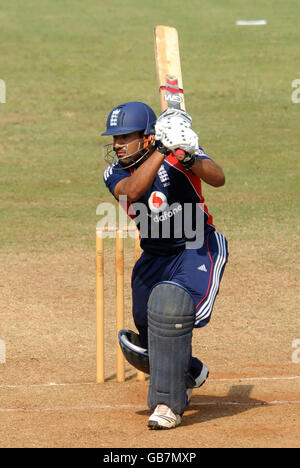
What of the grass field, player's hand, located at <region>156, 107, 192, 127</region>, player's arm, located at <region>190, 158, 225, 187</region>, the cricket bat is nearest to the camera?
player's hand, located at <region>156, 107, 192, 127</region>

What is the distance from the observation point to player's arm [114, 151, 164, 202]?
18.3 ft

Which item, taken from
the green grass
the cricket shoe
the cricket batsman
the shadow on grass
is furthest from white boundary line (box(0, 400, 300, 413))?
the green grass

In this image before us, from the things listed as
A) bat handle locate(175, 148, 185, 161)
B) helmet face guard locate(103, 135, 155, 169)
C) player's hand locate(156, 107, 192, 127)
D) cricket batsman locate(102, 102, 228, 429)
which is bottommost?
cricket batsman locate(102, 102, 228, 429)

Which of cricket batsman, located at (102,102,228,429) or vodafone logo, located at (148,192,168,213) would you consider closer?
cricket batsman, located at (102,102,228,429)

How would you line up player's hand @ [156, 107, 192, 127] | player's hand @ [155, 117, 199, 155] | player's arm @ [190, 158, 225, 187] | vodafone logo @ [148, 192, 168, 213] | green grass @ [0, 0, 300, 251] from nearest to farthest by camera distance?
player's hand @ [155, 117, 199, 155] < player's hand @ [156, 107, 192, 127] < player's arm @ [190, 158, 225, 187] < vodafone logo @ [148, 192, 168, 213] < green grass @ [0, 0, 300, 251]

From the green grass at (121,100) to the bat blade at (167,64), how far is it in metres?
4.92

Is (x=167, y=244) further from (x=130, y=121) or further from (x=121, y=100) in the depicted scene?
(x=121, y=100)

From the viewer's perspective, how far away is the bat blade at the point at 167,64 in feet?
21.5

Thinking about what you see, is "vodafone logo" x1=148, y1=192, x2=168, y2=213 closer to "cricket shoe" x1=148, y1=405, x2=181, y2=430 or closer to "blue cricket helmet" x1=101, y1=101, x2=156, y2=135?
"blue cricket helmet" x1=101, y1=101, x2=156, y2=135

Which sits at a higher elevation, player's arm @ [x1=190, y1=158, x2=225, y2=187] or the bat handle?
the bat handle

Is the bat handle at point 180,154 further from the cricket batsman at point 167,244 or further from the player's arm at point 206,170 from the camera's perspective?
the player's arm at point 206,170

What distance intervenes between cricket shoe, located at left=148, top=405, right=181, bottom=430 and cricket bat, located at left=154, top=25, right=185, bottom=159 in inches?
80.9

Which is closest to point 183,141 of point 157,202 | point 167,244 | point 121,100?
point 157,202

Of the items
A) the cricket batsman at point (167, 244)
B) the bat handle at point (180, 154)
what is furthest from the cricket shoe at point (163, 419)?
the bat handle at point (180, 154)
